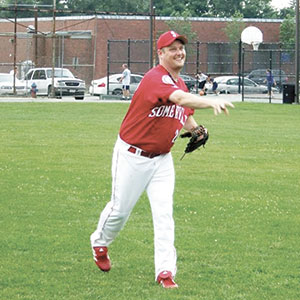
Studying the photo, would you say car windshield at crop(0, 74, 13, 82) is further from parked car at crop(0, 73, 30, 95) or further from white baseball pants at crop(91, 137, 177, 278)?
white baseball pants at crop(91, 137, 177, 278)

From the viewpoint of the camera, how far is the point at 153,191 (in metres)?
7.15

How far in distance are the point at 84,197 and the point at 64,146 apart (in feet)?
23.3

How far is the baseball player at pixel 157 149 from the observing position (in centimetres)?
688

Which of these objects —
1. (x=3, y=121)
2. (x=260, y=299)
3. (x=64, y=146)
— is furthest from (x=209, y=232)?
(x=3, y=121)

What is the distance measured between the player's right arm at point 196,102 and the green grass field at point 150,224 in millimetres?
1555

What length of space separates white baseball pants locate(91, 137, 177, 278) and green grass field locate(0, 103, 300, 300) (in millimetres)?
326

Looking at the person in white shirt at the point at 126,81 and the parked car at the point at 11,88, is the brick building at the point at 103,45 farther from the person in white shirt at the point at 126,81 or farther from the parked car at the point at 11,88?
the person in white shirt at the point at 126,81

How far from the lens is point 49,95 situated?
4425cm

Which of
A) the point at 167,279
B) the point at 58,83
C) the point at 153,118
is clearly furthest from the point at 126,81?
the point at 167,279

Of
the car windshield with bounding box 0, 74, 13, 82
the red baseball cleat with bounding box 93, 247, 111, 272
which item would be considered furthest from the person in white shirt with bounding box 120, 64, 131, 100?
the red baseball cleat with bounding box 93, 247, 111, 272


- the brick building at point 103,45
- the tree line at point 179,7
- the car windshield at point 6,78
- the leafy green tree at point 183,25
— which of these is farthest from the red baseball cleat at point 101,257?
the tree line at point 179,7

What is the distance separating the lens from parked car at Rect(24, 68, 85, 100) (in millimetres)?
44312

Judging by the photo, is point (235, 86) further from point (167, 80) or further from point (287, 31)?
point (167, 80)

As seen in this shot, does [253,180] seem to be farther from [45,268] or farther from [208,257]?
[45,268]
